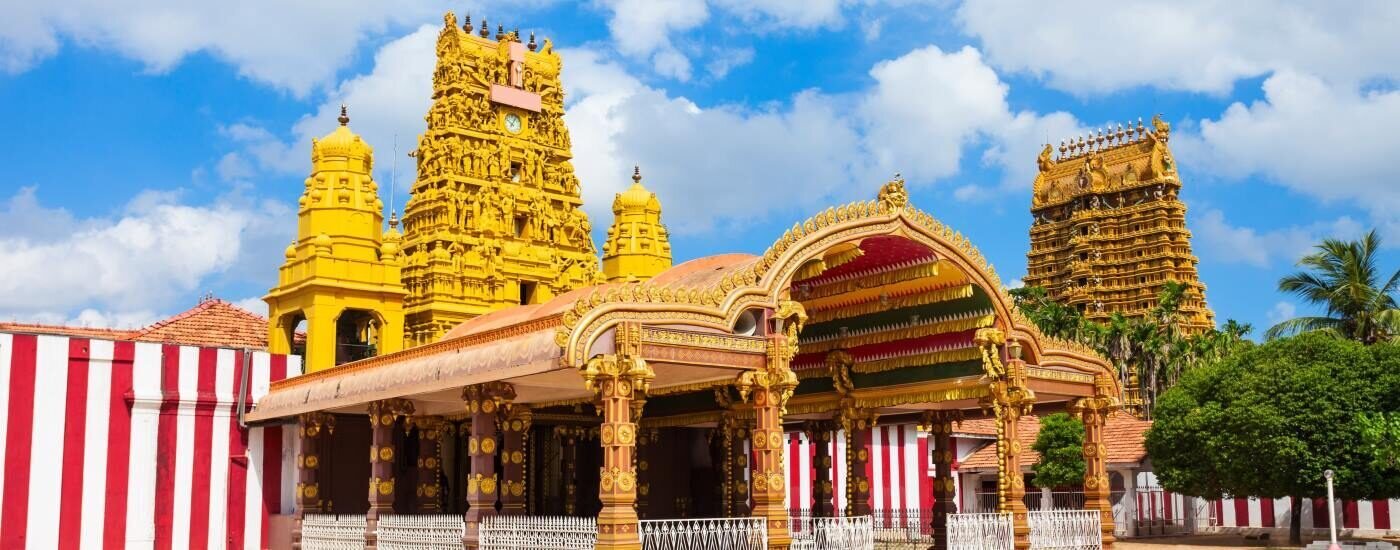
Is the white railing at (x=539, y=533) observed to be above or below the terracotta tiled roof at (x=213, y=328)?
below

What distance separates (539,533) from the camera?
51.1 feet

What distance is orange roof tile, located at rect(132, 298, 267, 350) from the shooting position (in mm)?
28734

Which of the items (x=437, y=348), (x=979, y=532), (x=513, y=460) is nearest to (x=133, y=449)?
(x=437, y=348)

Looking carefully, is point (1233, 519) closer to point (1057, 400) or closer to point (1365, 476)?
point (1365, 476)

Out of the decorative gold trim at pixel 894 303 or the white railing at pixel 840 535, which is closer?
the white railing at pixel 840 535

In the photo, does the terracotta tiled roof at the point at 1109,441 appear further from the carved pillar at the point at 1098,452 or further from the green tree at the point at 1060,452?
the carved pillar at the point at 1098,452

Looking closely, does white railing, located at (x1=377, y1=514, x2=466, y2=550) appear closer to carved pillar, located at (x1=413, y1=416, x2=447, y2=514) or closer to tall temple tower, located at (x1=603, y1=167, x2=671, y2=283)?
carved pillar, located at (x1=413, y1=416, x2=447, y2=514)

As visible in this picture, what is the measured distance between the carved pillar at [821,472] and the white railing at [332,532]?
7388mm

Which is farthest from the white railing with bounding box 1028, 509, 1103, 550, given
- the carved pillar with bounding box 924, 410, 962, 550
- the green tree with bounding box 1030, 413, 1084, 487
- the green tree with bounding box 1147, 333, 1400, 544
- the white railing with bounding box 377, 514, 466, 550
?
the green tree with bounding box 1030, 413, 1084, 487

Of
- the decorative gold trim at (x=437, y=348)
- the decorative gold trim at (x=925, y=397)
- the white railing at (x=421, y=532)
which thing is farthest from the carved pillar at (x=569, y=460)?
the decorative gold trim at (x=925, y=397)

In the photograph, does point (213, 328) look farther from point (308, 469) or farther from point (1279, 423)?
point (1279, 423)

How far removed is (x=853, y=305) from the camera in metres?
20.0

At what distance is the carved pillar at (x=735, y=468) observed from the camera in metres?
22.8

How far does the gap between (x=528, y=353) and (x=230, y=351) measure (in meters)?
9.79
